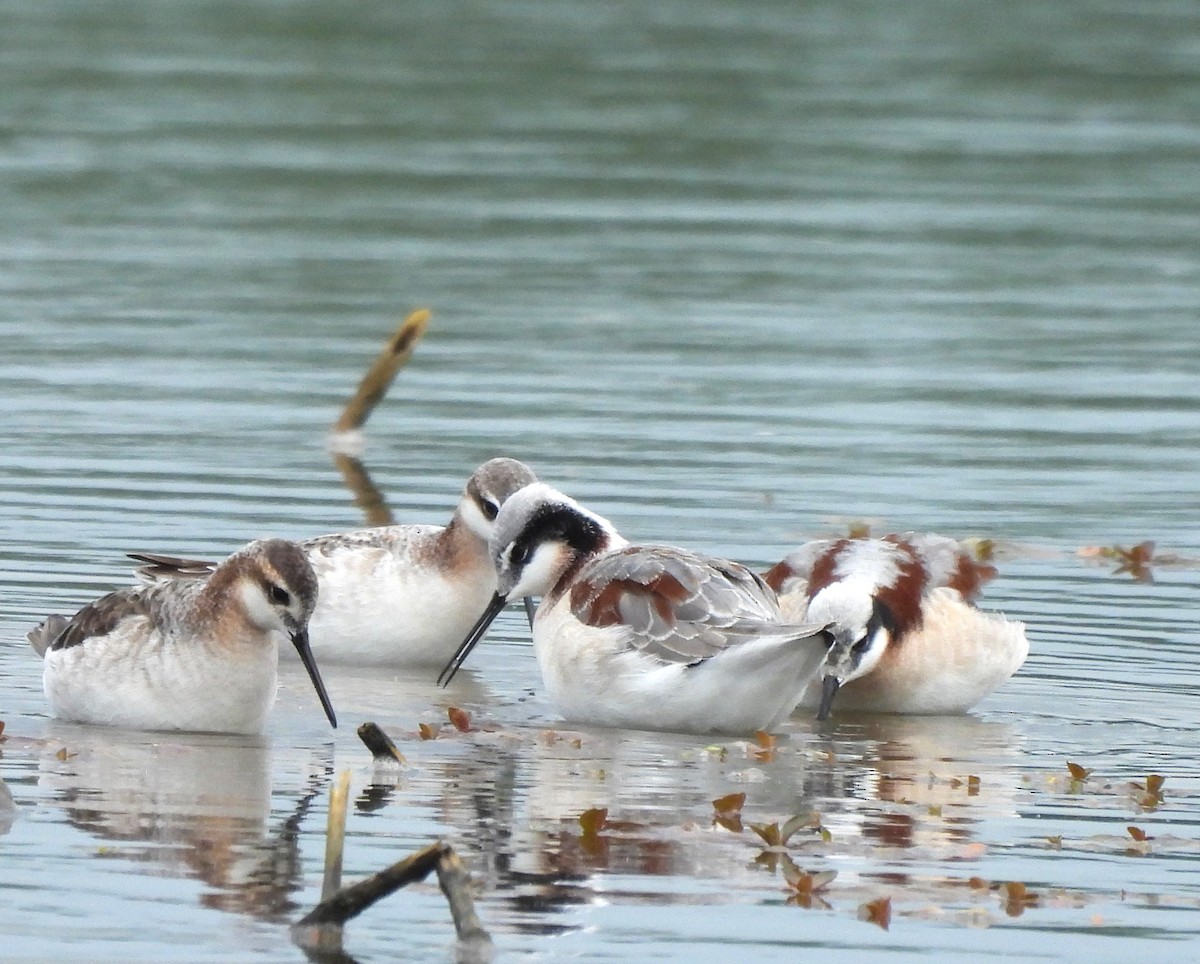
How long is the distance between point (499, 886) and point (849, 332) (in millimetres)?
14632

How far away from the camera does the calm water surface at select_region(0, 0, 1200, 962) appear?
9469mm

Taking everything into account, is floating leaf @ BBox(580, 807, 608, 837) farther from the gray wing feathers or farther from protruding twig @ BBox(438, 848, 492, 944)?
the gray wing feathers

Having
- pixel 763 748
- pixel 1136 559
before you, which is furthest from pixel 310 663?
pixel 1136 559

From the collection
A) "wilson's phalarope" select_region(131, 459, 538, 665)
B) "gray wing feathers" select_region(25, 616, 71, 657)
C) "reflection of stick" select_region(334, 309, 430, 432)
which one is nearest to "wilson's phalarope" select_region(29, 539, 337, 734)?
"gray wing feathers" select_region(25, 616, 71, 657)

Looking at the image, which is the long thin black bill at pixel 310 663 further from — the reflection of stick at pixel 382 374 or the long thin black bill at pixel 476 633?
the reflection of stick at pixel 382 374

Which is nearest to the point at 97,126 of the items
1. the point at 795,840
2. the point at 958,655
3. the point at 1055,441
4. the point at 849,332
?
the point at 849,332

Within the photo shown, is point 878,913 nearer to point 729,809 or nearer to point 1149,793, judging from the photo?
point 729,809

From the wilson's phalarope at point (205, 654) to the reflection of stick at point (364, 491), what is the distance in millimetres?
4626

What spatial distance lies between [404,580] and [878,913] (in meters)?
5.38

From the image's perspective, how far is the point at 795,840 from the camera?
32.7 feet

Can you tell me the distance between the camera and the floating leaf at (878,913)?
8.91 meters

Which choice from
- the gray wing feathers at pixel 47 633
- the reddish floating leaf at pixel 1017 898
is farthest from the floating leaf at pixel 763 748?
the gray wing feathers at pixel 47 633

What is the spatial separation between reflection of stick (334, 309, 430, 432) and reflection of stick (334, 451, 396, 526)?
1.14 ft

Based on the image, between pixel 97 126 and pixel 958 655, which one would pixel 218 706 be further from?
pixel 97 126
